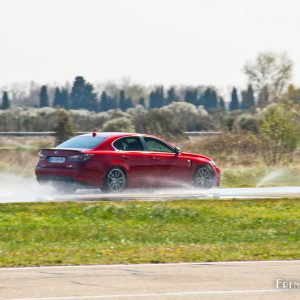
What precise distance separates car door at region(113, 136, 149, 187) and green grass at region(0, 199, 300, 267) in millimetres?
2172

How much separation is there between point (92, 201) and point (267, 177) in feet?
38.7

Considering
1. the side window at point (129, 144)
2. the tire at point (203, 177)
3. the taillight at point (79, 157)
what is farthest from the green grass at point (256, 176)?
the taillight at point (79, 157)

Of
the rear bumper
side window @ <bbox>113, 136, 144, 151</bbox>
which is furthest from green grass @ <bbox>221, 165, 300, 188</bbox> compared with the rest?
the rear bumper

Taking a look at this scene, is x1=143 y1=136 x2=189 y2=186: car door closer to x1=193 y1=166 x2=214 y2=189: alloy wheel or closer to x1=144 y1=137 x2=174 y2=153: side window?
x1=144 y1=137 x2=174 y2=153: side window

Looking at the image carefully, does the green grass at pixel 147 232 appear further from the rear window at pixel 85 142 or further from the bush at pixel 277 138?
the bush at pixel 277 138

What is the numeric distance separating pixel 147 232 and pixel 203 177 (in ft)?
24.3

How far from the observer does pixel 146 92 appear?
5507 inches

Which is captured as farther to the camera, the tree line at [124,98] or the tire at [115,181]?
the tree line at [124,98]

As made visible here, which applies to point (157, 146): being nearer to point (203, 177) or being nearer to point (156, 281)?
point (203, 177)

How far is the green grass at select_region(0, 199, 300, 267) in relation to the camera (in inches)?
535

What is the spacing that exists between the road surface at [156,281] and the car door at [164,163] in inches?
389

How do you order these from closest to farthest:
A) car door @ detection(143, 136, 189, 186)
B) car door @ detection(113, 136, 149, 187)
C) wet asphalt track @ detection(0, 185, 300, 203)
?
wet asphalt track @ detection(0, 185, 300, 203), car door @ detection(113, 136, 149, 187), car door @ detection(143, 136, 189, 186)

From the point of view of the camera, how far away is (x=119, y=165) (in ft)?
71.6

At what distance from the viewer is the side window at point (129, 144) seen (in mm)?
22167
